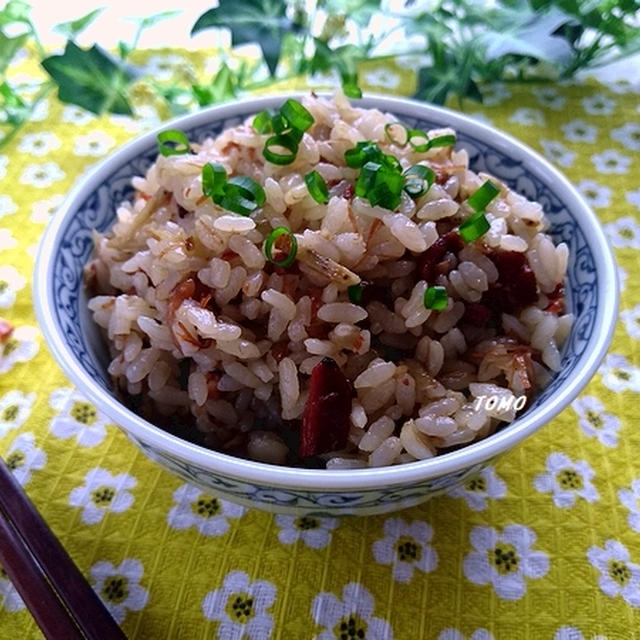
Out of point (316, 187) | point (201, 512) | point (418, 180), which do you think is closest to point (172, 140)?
point (316, 187)

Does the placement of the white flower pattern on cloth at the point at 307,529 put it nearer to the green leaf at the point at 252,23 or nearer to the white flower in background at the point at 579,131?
the green leaf at the point at 252,23

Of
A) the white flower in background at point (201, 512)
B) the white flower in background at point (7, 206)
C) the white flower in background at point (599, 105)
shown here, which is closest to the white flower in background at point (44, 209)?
the white flower in background at point (7, 206)

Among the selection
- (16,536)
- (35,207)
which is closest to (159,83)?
(35,207)

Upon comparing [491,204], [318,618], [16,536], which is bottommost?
[318,618]

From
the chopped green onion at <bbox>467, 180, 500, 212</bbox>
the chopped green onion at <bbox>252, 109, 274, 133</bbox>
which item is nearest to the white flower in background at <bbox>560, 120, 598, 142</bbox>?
the chopped green onion at <bbox>467, 180, 500, 212</bbox>

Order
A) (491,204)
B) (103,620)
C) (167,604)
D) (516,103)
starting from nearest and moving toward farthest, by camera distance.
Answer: (103,620), (167,604), (491,204), (516,103)

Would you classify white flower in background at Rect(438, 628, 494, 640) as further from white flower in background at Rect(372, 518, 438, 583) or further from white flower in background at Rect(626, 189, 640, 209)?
white flower in background at Rect(626, 189, 640, 209)

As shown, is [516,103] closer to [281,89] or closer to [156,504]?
[281,89]
